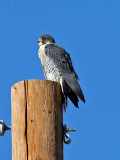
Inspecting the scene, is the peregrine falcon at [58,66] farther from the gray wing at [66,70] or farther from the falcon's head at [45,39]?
the falcon's head at [45,39]

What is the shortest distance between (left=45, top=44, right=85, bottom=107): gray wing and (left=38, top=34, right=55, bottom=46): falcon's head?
1.92ft

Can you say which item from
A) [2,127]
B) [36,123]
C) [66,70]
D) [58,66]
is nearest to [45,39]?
[58,66]

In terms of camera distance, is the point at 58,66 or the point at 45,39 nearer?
the point at 58,66

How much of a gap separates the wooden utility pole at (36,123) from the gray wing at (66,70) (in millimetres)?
1519

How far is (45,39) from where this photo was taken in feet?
22.7

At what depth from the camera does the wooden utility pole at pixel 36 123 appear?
2.94 m

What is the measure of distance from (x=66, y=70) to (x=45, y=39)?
1402 millimetres

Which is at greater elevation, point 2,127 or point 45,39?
point 45,39

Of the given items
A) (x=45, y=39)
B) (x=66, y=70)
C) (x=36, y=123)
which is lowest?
(x=36, y=123)

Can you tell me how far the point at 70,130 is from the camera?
133 inches

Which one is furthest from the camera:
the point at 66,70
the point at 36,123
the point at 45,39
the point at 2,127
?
the point at 45,39

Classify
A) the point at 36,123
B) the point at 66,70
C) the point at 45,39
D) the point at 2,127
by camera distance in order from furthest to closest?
the point at 45,39 → the point at 66,70 → the point at 2,127 → the point at 36,123

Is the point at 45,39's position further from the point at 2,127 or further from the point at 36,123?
the point at 36,123

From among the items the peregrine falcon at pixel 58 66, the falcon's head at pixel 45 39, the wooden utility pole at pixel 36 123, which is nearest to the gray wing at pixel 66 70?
the peregrine falcon at pixel 58 66
